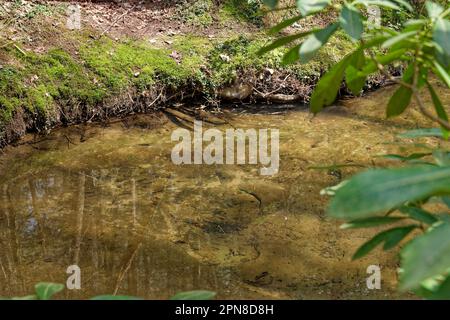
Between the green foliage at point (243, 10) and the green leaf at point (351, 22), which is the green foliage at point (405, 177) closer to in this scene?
the green leaf at point (351, 22)

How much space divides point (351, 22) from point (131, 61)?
15.7ft

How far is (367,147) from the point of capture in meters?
4.71

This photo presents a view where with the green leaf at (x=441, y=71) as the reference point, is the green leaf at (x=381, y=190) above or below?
below

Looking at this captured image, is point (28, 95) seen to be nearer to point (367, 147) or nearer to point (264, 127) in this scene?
point (264, 127)

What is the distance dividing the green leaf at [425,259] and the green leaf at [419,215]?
372 millimetres

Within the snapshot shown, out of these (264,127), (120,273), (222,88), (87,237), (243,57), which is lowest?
(120,273)

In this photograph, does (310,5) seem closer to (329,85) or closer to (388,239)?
(329,85)

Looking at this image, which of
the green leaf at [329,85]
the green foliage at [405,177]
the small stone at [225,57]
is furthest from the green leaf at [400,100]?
the small stone at [225,57]

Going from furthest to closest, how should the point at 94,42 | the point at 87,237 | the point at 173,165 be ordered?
the point at 94,42
the point at 173,165
the point at 87,237

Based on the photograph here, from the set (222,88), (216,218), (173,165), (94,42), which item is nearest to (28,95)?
(94,42)

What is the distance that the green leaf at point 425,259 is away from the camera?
2.10ft

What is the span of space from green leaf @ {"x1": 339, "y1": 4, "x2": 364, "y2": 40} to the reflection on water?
1.38m

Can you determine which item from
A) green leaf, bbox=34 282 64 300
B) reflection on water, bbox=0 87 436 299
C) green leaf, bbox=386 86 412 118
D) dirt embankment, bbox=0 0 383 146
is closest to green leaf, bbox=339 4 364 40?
green leaf, bbox=386 86 412 118
